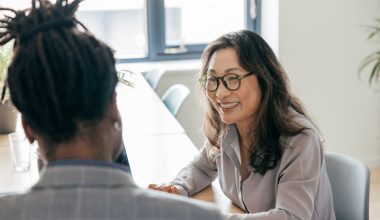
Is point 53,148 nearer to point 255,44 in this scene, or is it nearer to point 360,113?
point 255,44

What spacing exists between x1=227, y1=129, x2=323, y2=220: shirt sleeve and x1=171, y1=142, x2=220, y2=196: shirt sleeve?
0.30 meters

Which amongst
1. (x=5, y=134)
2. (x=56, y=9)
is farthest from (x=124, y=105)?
(x=56, y=9)

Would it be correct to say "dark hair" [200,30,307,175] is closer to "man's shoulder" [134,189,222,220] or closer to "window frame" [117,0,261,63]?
"man's shoulder" [134,189,222,220]

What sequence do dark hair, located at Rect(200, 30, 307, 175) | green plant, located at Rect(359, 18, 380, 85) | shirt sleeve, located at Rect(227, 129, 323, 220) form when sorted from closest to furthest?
shirt sleeve, located at Rect(227, 129, 323, 220) → dark hair, located at Rect(200, 30, 307, 175) → green plant, located at Rect(359, 18, 380, 85)

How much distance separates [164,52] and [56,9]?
10.9 feet

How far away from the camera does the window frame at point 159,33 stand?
13.6 ft

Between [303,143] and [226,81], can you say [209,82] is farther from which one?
[303,143]

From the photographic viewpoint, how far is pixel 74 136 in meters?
0.79

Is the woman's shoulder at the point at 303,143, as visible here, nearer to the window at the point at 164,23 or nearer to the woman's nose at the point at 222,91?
the woman's nose at the point at 222,91

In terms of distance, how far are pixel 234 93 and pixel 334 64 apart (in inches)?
91.2

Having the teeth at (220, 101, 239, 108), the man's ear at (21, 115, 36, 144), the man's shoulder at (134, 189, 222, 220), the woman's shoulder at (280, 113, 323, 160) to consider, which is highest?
the man's ear at (21, 115, 36, 144)

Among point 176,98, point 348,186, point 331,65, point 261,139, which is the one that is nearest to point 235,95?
point 261,139

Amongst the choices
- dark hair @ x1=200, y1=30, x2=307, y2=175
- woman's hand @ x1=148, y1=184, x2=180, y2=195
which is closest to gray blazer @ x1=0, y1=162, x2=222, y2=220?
dark hair @ x1=200, y1=30, x2=307, y2=175

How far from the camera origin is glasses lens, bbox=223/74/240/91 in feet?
5.46
